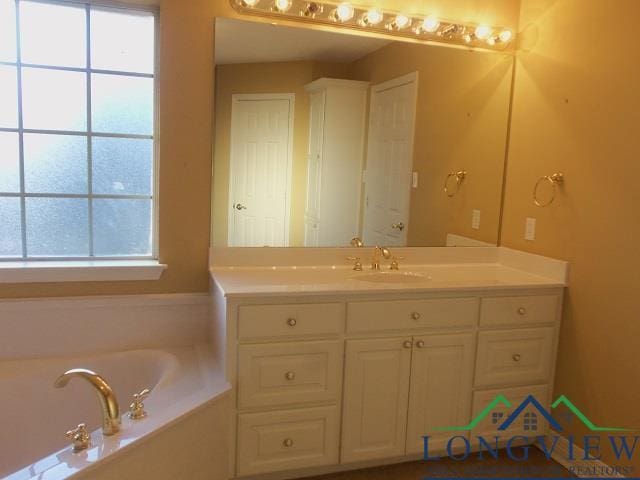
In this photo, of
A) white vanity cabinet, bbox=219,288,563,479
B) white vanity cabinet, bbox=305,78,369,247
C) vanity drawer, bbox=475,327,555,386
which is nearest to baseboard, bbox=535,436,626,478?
white vanity cabinet, bbox=219,288,563,479

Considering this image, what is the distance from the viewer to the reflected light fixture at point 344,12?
229 centimetres

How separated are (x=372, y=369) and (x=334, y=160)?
0.96 metres

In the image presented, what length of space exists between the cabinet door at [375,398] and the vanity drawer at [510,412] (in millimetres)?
365

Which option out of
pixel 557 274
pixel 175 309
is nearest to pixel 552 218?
pixel 557 274

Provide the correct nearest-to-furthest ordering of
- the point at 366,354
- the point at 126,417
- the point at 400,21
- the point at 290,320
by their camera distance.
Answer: the point at 126,417 < the point at 290,320 < the point at 366,354 < the point at 400,21

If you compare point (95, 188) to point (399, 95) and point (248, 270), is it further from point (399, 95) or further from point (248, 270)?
point (399, 95)

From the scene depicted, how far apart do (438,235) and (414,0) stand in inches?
44.4

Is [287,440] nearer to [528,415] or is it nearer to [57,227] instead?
[528,415]

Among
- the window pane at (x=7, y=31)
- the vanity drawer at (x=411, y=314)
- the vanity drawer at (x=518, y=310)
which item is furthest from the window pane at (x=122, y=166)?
the vanity drawer at (x=518, y=310)

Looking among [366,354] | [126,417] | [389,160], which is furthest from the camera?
[389,160]

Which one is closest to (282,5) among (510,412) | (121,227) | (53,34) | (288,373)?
(53,34)

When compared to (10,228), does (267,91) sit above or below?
above

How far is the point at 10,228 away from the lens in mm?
2168

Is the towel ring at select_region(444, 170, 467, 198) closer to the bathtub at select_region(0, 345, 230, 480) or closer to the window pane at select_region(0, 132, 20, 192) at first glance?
the bathtub at select_region(0, 345, 230, 480)
